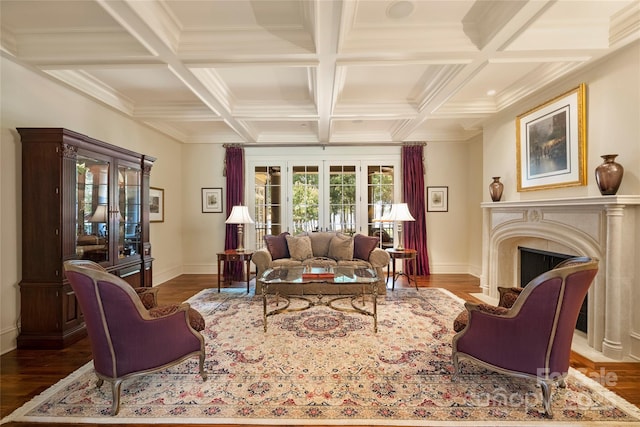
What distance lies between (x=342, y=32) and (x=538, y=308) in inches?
97.1

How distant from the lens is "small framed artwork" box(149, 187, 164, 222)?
198 inches

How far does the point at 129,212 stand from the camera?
3777mm

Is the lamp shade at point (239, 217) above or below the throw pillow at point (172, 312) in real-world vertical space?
above

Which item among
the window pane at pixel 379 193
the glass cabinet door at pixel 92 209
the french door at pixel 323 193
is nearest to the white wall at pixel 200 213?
the french door at pixel 323 193

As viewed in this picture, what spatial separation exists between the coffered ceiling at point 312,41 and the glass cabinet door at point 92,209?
101cm

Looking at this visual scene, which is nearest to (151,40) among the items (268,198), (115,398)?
(115,398)

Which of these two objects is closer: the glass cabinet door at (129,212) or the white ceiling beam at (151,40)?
the white ceiling beam at (151,40)

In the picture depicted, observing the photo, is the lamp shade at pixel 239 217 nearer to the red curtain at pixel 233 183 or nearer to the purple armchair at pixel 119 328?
the red curtain at pixel 233 183

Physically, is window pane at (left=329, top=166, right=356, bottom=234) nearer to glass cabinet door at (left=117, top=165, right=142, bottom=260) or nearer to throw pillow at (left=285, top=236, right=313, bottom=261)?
throw pillow at (left=285, top=236, right=313, bottom=261)

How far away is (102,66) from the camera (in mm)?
2850

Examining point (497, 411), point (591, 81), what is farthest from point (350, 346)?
point (591, 81)

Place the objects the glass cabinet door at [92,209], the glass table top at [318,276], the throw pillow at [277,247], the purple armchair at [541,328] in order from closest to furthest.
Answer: the purple armchair at [541,328], the glass cabinet door at [92,209], the glass table top at [318,276], the throw pillow at [277,247]

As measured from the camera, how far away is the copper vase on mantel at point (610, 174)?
2.56m

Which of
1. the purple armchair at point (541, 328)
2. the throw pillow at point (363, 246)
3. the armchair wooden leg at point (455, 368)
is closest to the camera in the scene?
the purple armchair at point (541, 328)
